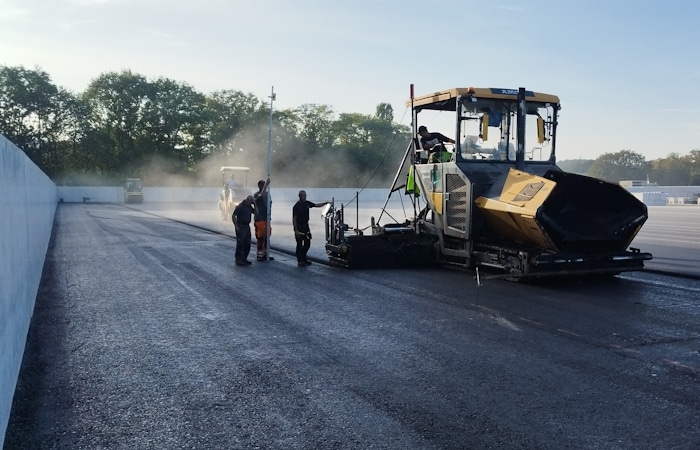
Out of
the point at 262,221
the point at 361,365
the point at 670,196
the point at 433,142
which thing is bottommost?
the point at 361,365

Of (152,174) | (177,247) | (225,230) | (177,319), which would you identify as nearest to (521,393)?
(177,319)

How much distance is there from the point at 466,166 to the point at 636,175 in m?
85.8

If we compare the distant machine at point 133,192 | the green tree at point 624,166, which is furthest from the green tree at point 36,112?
the green tree at point 624,166

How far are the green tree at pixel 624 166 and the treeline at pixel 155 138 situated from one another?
4037 centimetres

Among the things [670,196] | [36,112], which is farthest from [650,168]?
[36,112]

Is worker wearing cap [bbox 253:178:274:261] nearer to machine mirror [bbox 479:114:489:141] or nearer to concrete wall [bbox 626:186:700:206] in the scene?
machine mirror [bbox 479:114:489:141]

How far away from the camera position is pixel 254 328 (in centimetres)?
659

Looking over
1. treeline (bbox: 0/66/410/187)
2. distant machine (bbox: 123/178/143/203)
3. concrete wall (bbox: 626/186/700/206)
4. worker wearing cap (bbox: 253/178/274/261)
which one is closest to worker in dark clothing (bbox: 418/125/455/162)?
worker wearing cap (bbox: 253/178/274/261)

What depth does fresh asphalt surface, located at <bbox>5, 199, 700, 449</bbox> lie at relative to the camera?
381 cm

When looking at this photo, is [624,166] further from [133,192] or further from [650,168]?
[133,192]

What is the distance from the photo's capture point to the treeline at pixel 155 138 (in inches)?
2331

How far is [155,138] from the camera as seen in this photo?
2470 inches

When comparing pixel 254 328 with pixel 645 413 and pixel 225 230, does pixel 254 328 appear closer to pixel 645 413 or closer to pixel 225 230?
pixel 645 413

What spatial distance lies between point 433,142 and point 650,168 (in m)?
86.9
